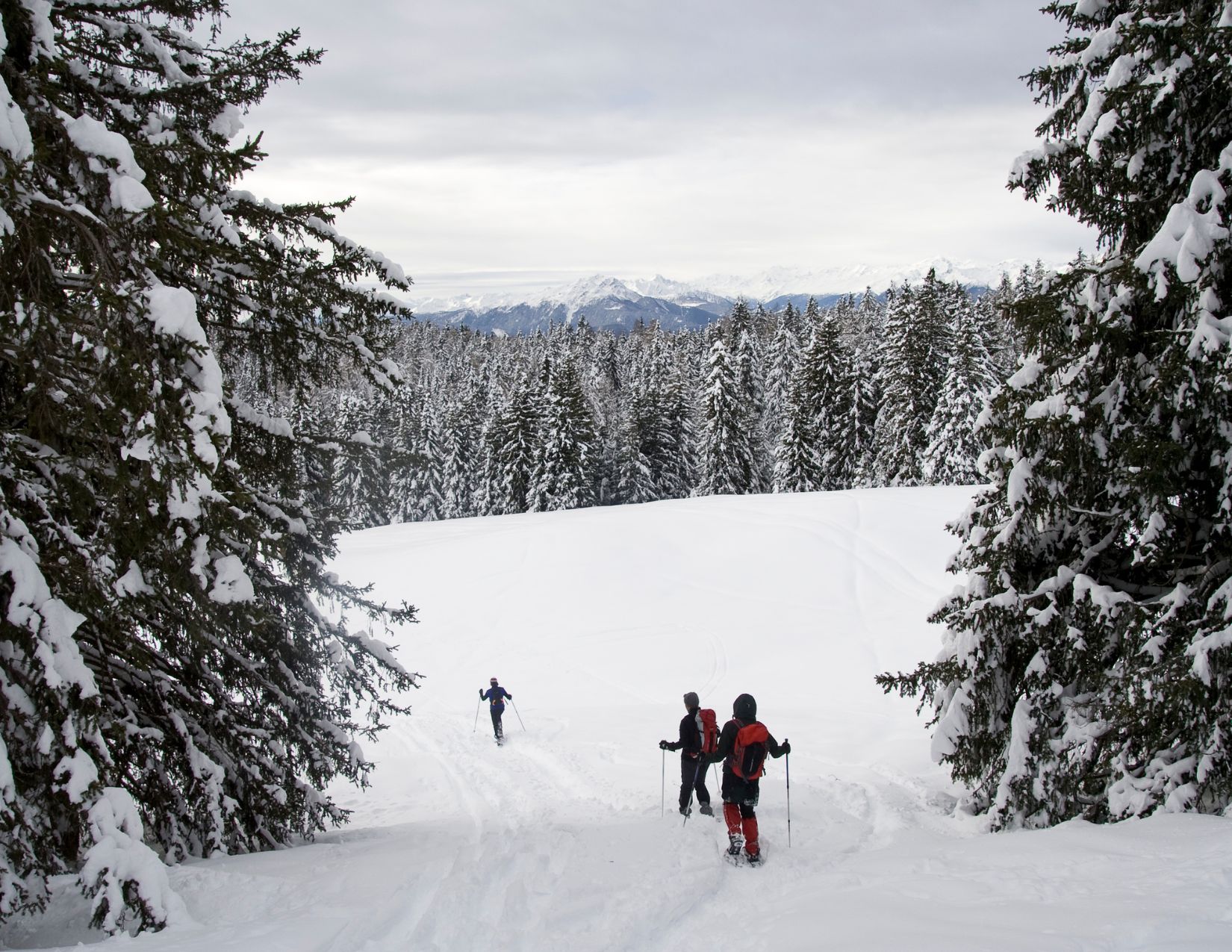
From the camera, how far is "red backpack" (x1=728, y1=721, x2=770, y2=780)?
7.24 meters

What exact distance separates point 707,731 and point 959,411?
31.4m

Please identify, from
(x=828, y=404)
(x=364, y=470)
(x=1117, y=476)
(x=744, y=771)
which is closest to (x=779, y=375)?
(x=828, y=404)

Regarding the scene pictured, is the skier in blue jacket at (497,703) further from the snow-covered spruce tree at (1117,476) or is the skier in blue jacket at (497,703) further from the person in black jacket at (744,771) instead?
the snow-covered spruce tree at (1117,476)

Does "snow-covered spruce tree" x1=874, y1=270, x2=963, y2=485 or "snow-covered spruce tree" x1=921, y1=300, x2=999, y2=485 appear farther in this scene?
"snow-covered spruce tree" x1=874, y1=270, x2=963, y2=485

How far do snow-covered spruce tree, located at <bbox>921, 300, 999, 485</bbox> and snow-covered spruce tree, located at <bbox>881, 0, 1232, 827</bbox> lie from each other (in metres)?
29.0

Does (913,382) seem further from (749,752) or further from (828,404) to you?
(749,752)

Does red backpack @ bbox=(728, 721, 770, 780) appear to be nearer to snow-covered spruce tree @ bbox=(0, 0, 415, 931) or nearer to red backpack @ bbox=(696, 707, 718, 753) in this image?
red backpack @ bbox=(696, 707, 718, 753)

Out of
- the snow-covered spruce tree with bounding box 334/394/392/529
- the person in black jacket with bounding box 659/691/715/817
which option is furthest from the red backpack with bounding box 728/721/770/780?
the snow-covered spruce tree with bounding box 334/394/392/529

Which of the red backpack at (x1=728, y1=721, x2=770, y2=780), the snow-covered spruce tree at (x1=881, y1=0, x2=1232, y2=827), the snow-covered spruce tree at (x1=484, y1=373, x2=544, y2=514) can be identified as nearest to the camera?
the snow-covered spruce tree at (x1=881, y1=0, x2=1232, y2=827)

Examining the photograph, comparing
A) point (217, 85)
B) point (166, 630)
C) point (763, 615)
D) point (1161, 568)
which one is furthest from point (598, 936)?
point (763, 615)

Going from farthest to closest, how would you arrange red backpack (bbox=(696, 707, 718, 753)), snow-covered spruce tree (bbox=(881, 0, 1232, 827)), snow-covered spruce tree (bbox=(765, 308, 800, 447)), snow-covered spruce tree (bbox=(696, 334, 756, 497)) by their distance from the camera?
snow-covered spruce tree (bbox=(765, 308, 800, 447)) → snow-covered spruce tree (bbox=(696, 334, 756, 497)) → red backpack (bbox=(696, 707, 718, 753)) → snow-covered spruce tree (bbox=(881, 0, 1232, 827))

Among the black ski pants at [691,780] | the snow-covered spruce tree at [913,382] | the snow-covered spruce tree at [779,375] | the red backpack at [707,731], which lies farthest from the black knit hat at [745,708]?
the snow-covered spruce tree at [779,375]

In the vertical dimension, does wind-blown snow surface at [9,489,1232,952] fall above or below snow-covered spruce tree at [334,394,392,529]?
below

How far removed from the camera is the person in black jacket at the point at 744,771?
23.2ft
